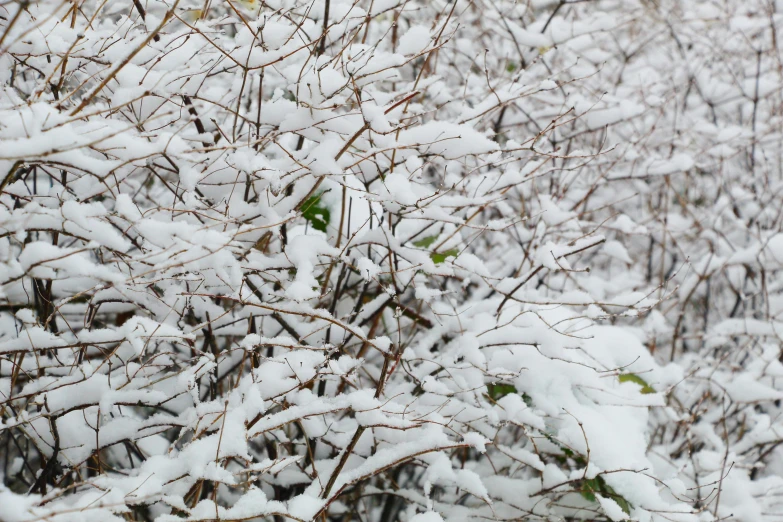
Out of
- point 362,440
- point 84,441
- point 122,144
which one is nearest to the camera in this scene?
point 122,144

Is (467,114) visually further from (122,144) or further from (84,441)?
(84,441)

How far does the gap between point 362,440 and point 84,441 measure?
2.54 feet

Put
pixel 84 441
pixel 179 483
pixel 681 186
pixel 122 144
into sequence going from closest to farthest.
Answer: pixel 122 144, pixel 179 483, pixel 84 441, pixel 681 186

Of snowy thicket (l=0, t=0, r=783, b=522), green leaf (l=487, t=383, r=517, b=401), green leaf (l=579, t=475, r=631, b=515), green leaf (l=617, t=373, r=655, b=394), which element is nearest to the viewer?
snowy thicket (l=0, t=0, r=783, b=522)

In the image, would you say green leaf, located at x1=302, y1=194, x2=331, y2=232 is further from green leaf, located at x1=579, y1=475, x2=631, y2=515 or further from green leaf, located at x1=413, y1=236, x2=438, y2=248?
green leaf, located at x1=579, y1=475, x2=631, y2=515

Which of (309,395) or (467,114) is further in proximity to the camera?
(467,114)

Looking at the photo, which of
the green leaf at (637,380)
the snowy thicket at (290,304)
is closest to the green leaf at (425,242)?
the snowy thicket at (290,304)

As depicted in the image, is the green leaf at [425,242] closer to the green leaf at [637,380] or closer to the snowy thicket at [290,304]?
the snowy thicket at [290,304]

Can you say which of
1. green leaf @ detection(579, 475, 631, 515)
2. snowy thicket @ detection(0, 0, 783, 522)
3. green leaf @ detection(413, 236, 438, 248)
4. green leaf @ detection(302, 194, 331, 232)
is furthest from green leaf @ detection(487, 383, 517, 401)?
green leaf @ detection(302, 194, 331, 232)

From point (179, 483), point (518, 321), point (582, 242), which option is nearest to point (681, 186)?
point (582, 242)

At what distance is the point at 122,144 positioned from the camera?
3.99 ft

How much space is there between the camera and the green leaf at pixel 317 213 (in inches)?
66.2

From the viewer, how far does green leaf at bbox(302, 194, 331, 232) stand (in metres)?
1.68

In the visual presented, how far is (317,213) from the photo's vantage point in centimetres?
172
